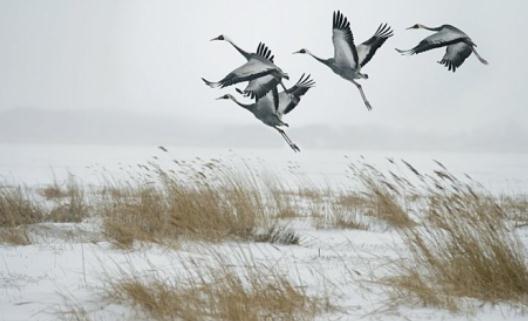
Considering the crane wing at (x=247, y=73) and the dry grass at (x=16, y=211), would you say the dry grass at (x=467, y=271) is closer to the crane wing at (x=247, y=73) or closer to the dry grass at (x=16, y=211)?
the crane wing at (x=247, y=73)

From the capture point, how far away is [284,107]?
16.3 feet

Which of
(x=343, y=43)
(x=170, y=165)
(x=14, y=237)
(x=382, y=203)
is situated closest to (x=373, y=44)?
(x=343, y=43)

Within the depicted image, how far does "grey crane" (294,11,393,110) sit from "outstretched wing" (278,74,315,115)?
616 mm

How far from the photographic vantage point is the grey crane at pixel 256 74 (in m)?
3.79

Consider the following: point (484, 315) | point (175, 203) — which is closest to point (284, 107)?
point (175, 203)

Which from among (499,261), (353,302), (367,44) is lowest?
(353,302)

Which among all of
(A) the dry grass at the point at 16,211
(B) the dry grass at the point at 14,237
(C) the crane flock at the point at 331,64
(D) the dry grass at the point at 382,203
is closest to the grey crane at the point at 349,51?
(C) the crane flock at the point at 331,64

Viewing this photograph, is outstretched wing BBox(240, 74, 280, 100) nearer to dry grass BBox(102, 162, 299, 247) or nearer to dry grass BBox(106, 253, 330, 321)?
dry grass BBox(102, 162, 299, 247)

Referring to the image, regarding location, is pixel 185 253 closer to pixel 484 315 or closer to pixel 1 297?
pixel 1 297

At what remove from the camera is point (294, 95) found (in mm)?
5316

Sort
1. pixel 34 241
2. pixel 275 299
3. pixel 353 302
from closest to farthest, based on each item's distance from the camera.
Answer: pixel 275 299 < pixel 353 302 < pixel 34 241

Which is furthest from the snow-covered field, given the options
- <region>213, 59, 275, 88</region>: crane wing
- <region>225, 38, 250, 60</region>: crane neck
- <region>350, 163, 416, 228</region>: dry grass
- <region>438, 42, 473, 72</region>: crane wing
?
<region>438, 42, 473, 72</region>: crane wing

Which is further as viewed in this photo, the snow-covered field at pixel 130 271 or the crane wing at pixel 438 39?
the crane wing at pixel 438 39

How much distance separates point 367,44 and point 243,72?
1541 millimetres
